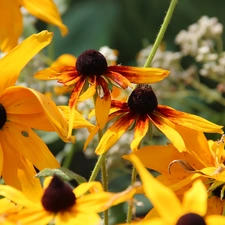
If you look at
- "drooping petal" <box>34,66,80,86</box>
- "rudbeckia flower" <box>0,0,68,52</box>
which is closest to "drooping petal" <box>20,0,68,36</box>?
"rudbeckia flower" <box>0,0,68,52</box>

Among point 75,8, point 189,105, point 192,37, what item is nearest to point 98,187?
point 192,37

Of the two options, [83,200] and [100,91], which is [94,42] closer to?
[100,91]

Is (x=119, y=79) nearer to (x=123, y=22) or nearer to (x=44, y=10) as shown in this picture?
(x=44, y=10)

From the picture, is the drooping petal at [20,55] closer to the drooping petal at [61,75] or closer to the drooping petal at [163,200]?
the drooping petal at [61,75]

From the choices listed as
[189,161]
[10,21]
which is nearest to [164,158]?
[189,161]

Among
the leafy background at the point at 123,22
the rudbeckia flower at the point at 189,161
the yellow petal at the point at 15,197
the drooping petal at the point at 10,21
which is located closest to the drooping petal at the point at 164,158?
the rudbeckia flower at the point at 189,161

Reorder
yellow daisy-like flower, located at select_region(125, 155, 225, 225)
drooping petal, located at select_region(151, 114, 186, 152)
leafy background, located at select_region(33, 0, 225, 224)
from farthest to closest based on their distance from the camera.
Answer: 1. leafy background, located at select_region(33, 0, 225, 224)
2. drooping petal, located at select_region(151, 114, 186, 152)
3. yellow daisy-like flower, located at select_region(125, 155, 225, 225)

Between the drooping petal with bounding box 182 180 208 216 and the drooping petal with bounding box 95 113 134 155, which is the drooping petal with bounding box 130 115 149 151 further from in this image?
the drooping petal with bounding box 182 180 208 216
